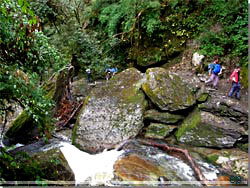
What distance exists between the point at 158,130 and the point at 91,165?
1.89m

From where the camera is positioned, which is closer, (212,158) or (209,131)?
(212,158)

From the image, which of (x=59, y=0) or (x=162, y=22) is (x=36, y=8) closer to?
(x=59, y=0)

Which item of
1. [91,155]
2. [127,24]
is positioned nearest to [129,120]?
[91,155]

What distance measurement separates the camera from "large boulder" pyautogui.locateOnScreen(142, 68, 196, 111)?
561 cm

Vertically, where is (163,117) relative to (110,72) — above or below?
below

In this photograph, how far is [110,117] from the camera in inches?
219

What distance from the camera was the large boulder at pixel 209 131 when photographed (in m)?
4.96

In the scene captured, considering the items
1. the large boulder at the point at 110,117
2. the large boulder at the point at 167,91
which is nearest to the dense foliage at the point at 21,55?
the large boulder at the point at 110,117

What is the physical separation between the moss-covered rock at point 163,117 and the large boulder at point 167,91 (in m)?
0.16

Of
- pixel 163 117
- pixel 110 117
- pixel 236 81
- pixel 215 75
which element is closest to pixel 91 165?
pixel 110 117

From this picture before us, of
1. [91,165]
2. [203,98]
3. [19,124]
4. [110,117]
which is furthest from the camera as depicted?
[203,98]

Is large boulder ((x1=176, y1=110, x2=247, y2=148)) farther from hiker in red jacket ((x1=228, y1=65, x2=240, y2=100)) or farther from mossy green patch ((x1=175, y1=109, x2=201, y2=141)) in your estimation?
hiker in red jacket ((x1=228, y1=65, x2=240, y2=100))

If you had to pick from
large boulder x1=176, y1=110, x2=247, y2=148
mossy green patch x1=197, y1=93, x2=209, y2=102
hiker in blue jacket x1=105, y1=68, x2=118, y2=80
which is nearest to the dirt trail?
mossy green patch x1=197, y1=93, x2=209, y2=102

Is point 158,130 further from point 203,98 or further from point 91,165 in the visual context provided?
point 91,165
